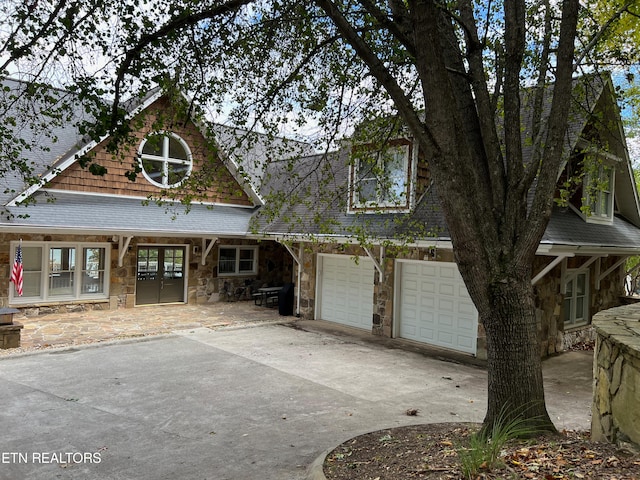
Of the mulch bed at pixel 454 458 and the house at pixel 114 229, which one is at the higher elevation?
the house at pixel 114 229

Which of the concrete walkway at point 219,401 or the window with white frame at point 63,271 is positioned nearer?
the concrete walkway at point 219,401

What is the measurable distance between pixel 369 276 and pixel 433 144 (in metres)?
8.84

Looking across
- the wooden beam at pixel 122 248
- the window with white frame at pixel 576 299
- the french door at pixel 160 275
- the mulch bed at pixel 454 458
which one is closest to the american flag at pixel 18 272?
the wooden beam at pixel 122 248

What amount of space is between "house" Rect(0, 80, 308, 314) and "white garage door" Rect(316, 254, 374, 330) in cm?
325

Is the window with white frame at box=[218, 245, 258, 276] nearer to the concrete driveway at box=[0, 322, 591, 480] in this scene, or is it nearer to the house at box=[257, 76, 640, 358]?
the house at box=[257, 76, 640, 358]

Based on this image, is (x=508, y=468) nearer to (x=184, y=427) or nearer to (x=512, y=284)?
Answer: (x=512, y=284)

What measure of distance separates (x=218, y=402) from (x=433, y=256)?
6.30 meters

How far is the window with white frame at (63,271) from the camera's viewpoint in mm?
12922

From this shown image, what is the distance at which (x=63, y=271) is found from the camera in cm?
1352

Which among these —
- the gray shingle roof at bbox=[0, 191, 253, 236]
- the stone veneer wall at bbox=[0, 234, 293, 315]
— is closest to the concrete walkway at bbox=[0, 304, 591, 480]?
the gray shingle roof at bbox=[0, 191, 253, 236]

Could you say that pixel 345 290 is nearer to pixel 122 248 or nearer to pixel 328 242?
pixel 328 242

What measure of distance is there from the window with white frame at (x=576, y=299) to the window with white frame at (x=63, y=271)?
1262 cm

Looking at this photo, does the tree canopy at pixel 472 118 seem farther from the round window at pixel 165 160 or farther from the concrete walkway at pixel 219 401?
the round window at pixel 165 160

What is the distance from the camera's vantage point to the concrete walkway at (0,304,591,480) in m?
5.02
